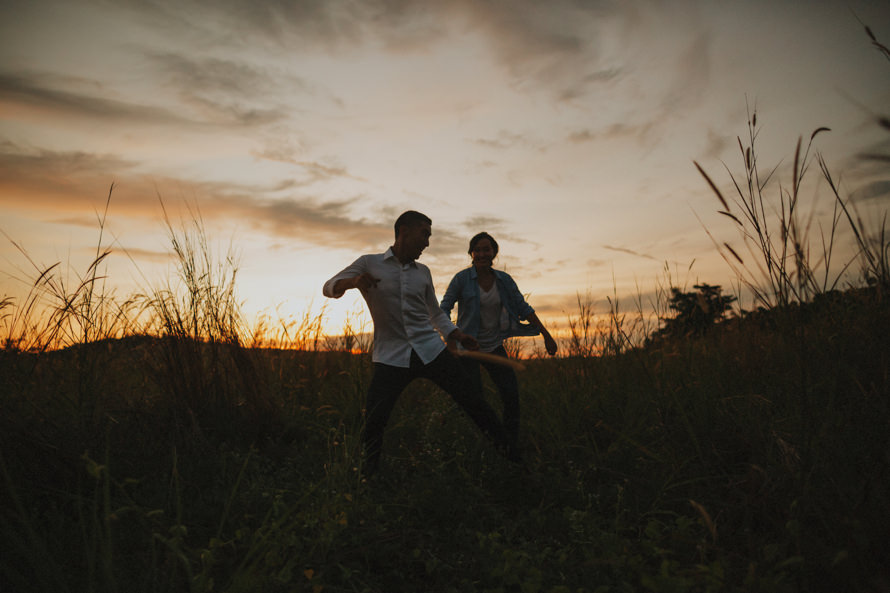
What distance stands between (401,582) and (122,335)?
2.98 m

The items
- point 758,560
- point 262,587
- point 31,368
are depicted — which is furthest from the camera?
point 31,368

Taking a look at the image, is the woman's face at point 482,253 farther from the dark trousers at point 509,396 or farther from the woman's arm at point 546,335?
the dark trousers at point 509,396

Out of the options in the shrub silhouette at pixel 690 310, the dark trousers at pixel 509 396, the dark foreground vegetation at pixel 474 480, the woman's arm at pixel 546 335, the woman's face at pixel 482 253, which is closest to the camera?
the dark foreground vegetation at pixel 474 480

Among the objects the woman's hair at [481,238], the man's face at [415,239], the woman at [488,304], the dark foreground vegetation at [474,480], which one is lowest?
the dark foreground vegetation at [474,480]

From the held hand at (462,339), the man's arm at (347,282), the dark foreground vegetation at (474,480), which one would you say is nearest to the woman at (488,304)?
the dark foreground vegetation at (474,480)

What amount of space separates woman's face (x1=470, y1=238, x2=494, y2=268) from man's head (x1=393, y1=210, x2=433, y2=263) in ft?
3.97

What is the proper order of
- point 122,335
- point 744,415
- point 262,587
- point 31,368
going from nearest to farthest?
point 262,587
point 744,415
point 31,368
point 122,335

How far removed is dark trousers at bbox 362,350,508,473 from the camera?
358 cm

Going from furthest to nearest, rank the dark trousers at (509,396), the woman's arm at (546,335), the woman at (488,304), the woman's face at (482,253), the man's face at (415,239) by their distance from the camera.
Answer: the woman's face at (482,253), the woman at (488,304), the woman's arm at (546,335), the dark trousers at (509,396), the man's face at (415,239)

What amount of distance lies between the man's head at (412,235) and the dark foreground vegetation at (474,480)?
1508 mm

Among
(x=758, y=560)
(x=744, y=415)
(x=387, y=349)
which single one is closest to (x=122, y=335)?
(x=387, y=349)

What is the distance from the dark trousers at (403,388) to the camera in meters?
3.58

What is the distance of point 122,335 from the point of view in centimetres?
380

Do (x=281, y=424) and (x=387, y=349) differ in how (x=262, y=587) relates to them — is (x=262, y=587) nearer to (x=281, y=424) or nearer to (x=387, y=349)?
(x=387, y=349)
